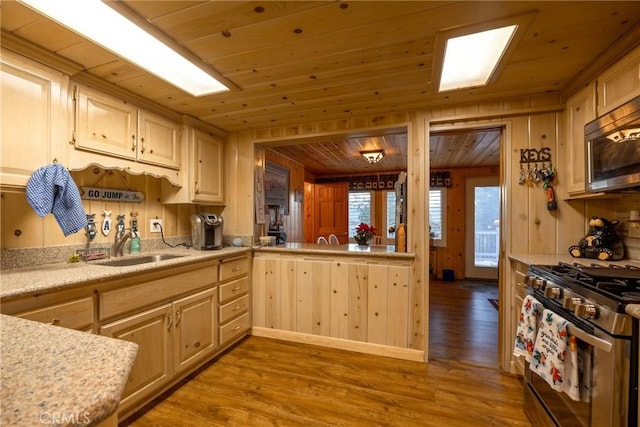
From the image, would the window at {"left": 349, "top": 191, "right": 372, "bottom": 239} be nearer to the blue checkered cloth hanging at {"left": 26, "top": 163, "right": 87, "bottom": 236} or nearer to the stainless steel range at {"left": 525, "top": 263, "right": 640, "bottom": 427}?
the stainless steel range at {"left": 525, "top": 263, "right": 640, "bottom": 427}

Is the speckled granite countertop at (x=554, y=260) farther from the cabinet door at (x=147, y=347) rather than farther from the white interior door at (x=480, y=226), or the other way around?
the white interior door at (x=480, y=226)

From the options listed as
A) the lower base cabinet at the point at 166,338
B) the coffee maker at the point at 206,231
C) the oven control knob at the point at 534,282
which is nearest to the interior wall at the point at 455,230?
the oven control knob at the point at 534,282

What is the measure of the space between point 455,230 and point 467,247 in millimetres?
398

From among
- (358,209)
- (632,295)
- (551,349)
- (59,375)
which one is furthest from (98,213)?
(358,209)

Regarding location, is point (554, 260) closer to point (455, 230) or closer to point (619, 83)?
point (619, 83)

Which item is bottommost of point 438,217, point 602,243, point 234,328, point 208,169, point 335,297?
point 234,328

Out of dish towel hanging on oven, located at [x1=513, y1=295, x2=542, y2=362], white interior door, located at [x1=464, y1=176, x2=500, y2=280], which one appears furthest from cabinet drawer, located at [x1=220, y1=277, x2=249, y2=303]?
white interior door, located at [x1=464, y1=176, x2=500, y2=280]

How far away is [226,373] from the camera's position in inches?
87.0

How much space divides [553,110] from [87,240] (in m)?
3.63

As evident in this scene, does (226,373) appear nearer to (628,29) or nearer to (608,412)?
(608,412)

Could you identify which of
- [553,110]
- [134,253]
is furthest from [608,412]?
[134,253]

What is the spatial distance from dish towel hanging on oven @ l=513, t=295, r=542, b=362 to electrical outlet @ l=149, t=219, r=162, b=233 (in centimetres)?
291

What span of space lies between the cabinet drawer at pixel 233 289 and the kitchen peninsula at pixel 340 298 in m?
0.14

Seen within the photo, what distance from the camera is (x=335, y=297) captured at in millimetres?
2686
